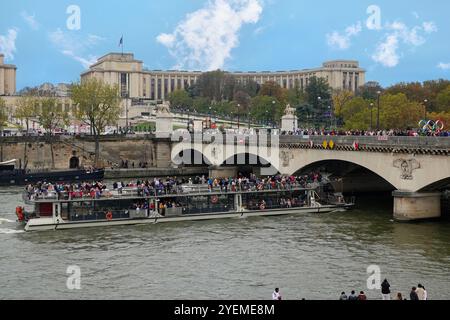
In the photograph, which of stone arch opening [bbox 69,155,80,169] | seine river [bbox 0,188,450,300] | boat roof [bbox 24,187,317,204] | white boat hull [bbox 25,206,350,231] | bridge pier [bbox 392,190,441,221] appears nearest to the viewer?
seine river [bbox 0,188,450,300]

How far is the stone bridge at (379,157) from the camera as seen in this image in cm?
4769

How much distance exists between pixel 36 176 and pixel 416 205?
1726 inches

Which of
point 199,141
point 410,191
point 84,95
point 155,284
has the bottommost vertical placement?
point 155,284

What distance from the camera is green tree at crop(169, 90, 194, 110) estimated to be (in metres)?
178

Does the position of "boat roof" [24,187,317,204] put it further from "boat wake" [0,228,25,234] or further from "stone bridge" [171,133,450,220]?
"stone bridge" [171,133,450,220]

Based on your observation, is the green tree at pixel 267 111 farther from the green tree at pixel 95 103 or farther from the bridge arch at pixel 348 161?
the bridge arch at pixel 348 161

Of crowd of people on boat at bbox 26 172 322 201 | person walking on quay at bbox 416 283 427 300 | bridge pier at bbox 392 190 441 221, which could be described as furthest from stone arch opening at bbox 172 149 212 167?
person walking on quay at bbox 416 283 427 300

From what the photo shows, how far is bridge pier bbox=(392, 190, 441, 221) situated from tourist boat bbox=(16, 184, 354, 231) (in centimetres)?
736

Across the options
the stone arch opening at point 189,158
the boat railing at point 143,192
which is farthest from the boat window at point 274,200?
Result: the stone arch opening at point 189,158

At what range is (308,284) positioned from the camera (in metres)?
33.1
